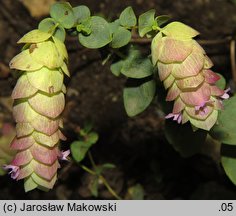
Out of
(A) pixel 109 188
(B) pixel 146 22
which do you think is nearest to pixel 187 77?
(B) pixel 146 22

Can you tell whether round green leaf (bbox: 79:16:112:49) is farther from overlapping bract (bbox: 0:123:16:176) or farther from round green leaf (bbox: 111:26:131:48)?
overlapping bract (bbox: 0:123:16:176)

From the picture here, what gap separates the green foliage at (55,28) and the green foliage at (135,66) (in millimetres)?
235

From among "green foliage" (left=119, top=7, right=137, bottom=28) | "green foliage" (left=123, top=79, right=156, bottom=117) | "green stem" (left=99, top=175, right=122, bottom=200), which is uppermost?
"green foliage" (left=119, top=7, right=137, bottom=28)

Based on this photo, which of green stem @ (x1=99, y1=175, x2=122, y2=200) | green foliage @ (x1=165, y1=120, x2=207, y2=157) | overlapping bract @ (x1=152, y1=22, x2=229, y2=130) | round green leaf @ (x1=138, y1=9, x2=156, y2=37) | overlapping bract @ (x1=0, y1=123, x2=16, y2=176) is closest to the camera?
overlapping bract @ (x1=152, y1=22, x2=229, y2=130)

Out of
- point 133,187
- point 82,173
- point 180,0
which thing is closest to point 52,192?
point 82,173

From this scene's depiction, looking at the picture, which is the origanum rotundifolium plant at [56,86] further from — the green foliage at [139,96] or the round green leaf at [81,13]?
the green foliage at [139,96]

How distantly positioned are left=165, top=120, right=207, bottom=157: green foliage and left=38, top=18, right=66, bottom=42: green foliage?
1.46 ft

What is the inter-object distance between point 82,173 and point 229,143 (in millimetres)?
665

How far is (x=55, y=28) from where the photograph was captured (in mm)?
1237

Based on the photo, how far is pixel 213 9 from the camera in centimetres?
197

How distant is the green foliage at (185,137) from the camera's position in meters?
1.44

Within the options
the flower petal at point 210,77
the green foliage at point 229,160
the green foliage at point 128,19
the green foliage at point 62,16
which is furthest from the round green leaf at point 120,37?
the green foliage at point 229,160

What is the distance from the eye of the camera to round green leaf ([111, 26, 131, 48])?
51.1 inches

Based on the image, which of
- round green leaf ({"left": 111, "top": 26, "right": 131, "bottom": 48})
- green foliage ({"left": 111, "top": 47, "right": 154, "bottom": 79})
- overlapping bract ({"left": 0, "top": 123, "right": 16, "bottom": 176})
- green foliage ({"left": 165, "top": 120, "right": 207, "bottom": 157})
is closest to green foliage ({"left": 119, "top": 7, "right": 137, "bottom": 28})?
round green leaf ({"left": 111, "top": 26, "right": 131, "bottom": 48})
